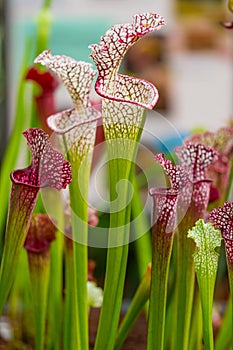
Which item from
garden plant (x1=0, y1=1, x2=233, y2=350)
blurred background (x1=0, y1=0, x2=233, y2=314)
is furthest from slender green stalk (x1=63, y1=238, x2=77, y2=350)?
blurred background (x1=0, y1=0, x2=233, y2=314)

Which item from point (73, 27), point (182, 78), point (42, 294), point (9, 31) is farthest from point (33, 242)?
point (182, 78)

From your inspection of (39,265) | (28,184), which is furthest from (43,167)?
(39,265)

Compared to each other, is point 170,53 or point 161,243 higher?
point 170,53

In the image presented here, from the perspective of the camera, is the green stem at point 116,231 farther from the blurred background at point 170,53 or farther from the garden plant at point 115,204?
the blurred background at point 170,53

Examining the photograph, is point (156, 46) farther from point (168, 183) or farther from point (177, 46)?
point (168, 183)

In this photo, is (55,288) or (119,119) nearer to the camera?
(119,119)

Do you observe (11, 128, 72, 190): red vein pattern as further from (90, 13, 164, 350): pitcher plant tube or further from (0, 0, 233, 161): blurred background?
(0, 0, 233, 161): blurred background

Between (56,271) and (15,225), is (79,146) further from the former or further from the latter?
(56,271)
